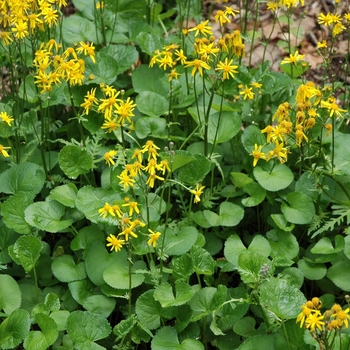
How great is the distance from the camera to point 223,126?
3.55 meters

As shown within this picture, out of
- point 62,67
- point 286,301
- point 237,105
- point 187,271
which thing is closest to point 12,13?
point 62,67

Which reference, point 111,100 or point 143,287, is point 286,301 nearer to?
point 143,287

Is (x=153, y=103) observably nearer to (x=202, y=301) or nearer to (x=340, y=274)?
(x=202, y=301)

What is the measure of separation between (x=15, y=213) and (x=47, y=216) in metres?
0.16

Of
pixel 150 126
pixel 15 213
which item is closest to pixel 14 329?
pixel 15 213

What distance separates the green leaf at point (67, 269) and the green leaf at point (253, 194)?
2.93ft

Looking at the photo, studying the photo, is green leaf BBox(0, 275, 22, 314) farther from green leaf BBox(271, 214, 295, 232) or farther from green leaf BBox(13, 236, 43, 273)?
green leaf BBox(271, 214, 295, 232)

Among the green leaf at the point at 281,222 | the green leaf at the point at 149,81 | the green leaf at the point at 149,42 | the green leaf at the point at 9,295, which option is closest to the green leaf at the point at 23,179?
the green leaf at the point at 9,295

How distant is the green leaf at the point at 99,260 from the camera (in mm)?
3146

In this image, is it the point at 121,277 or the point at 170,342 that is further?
the point at 121,277

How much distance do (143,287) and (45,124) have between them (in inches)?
43.8

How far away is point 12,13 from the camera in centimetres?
327

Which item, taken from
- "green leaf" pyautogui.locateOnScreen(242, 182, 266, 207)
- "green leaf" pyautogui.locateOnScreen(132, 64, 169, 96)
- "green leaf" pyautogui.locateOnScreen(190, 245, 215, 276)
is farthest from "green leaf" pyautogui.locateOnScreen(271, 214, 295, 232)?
"green leaf" pyautogui.locateOnScreen(132, 64, 169, 96)

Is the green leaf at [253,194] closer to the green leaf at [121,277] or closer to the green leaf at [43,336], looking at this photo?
the green leaf at [121,277]
